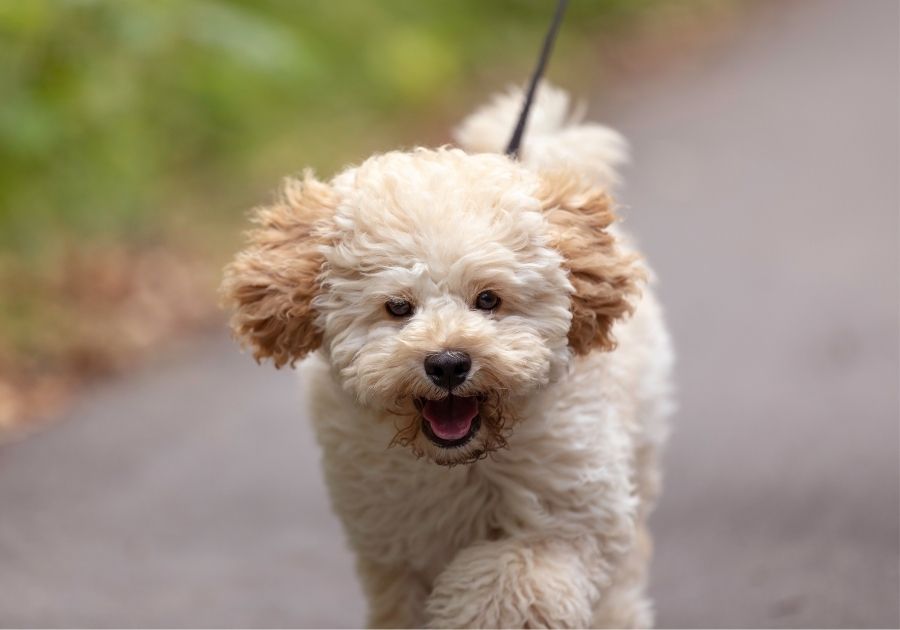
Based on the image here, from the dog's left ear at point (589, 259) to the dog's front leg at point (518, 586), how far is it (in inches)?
24.0

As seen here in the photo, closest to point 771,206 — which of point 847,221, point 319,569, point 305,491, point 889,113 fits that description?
point 847,221

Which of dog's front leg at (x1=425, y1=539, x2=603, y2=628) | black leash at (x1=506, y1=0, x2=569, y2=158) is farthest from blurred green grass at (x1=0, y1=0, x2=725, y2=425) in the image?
dog's front leg at (x1=425, y1=539, x2=603, y2=628)

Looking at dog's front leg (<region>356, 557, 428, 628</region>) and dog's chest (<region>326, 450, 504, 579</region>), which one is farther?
dog's front leg (<region>356, 557, 428, 628</region>)

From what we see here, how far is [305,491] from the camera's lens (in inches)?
282

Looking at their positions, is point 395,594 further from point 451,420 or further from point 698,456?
point 698,456

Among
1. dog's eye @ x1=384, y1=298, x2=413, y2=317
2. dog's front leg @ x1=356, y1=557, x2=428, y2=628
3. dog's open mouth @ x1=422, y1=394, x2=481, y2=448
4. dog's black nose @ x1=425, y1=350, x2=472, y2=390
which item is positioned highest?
dog's eye @ x1=384, y1=298, x2=413, y2=317

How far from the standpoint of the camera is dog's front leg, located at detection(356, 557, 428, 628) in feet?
15.1

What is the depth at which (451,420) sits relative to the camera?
402cm

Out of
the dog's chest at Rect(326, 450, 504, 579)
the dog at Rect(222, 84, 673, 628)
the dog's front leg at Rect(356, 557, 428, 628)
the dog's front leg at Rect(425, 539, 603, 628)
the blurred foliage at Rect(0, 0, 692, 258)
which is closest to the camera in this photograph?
the dog at Rect(222, 84, 673, 628)

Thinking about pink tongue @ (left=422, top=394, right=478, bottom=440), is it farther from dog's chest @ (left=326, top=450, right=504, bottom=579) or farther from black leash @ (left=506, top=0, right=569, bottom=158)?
black leash @ (left=506, top=0, right=569, bottom=158)

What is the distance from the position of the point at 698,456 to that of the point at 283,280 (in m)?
3.23

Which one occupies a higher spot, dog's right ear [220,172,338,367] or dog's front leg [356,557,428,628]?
dog's right ear [220,172,338,367]

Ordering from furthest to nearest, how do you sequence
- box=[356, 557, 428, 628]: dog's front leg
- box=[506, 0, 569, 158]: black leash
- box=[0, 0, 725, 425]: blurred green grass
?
box=[0, 0, 725, 425]: blurred green grass, box=[506, 0, 569, 158]: black leash, box=[356, 557, 428, 628]: dog's front leg

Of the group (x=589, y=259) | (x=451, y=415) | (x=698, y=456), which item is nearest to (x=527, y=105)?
(x=589, y=259)
